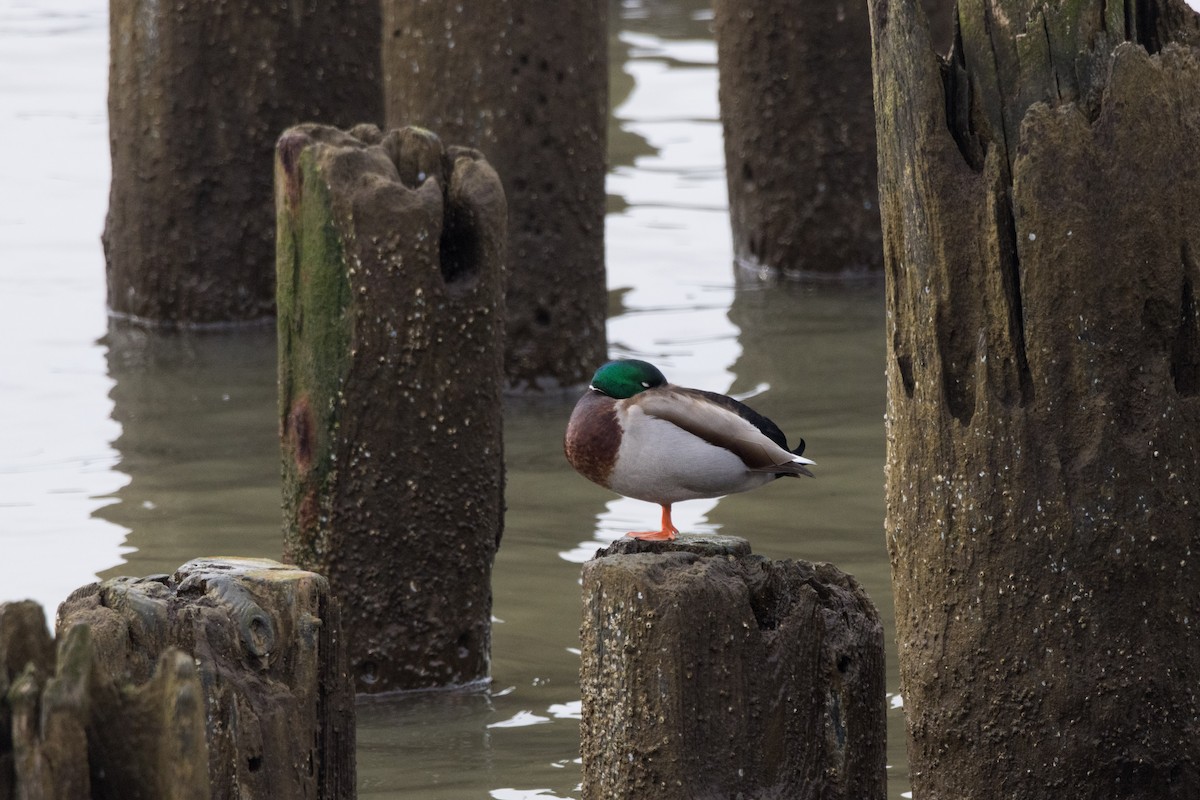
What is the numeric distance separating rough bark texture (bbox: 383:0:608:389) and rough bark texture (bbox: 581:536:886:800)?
16.7ft

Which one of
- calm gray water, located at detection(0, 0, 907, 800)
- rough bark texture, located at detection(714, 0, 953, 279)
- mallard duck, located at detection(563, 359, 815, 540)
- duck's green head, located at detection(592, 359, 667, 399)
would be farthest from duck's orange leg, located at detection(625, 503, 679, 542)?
rough bark texture, located at detection(714, 0, 953, 279)

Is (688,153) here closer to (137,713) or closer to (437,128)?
(437,128)

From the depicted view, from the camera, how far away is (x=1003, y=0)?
4.69 meters

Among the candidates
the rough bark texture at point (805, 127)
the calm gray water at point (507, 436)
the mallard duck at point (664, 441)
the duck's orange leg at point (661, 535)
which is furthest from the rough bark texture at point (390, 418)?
the rough bark texture at point (805, 127)

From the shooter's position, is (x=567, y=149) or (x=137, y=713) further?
(x=567, y=149)

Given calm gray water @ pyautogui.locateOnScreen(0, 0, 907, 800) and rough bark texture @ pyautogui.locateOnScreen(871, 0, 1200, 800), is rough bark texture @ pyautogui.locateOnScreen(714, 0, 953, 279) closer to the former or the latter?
calm gray water @ pyautogui.locateOnScreen(0, 0, 907, 800)

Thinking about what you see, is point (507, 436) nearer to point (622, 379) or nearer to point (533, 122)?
point (533, 122)

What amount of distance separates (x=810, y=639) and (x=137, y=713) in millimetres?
1499

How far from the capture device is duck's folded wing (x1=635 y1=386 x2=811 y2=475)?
4781mm

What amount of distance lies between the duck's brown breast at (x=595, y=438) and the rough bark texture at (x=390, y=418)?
1.44 m

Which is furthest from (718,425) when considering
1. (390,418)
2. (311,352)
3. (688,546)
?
(311,352)

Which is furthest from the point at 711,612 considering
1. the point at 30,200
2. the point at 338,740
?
the point at 30,200

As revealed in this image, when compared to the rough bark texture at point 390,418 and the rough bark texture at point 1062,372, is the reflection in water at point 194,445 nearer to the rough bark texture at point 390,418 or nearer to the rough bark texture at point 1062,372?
the rough bark texture at point 390,418

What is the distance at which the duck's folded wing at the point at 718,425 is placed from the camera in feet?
15.7
